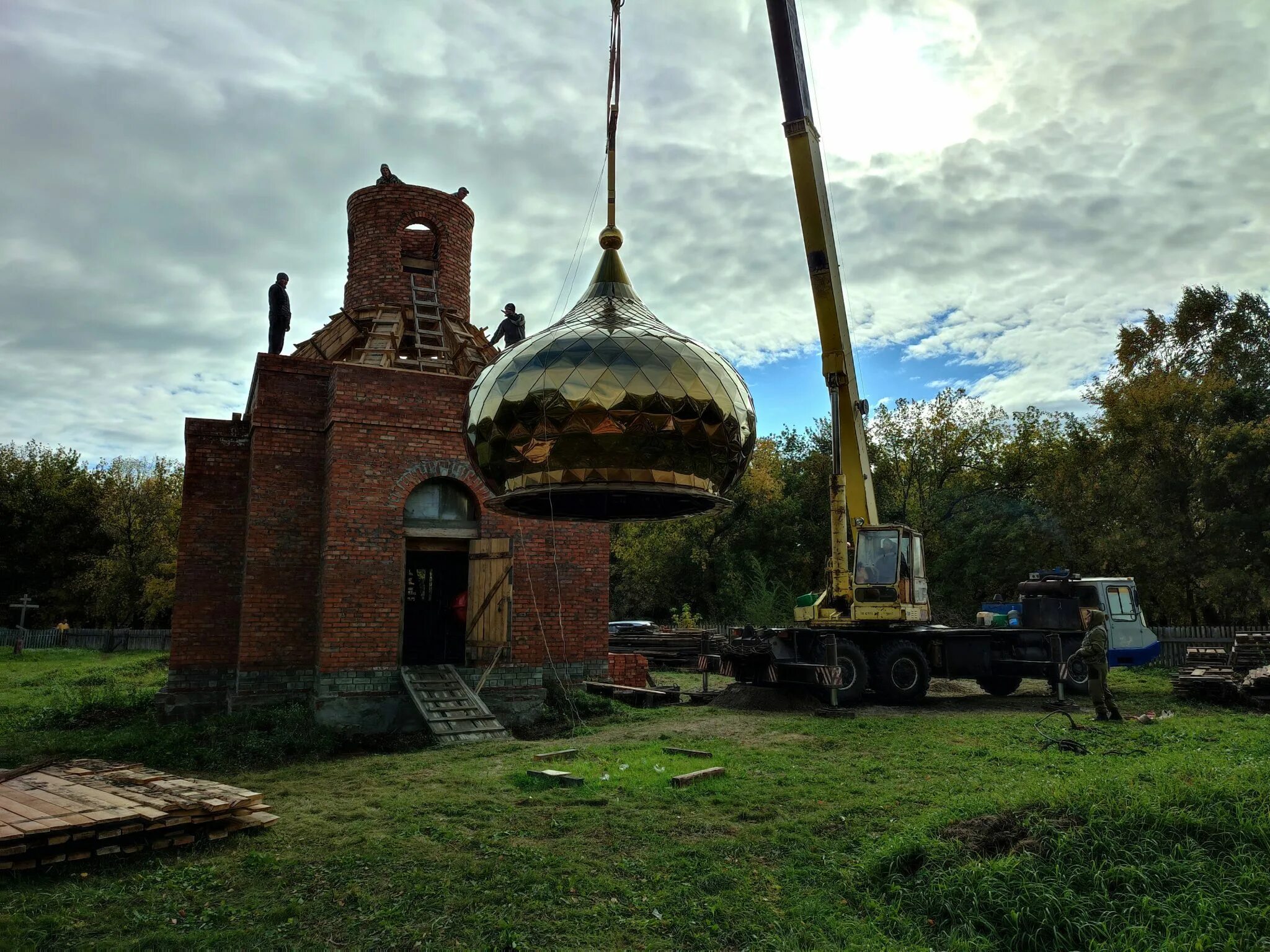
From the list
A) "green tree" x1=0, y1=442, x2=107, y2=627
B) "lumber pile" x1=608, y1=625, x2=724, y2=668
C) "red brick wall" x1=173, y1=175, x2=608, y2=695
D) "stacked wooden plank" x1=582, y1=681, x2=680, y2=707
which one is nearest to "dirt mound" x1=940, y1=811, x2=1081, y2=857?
"red brick wall" x1=173, y1=175, x2=608, y2=695

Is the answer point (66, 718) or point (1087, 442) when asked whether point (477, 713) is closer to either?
point (66, 718)

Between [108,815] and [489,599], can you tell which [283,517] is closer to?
[489,599]

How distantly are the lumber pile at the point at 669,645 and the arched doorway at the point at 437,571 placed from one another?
28.9ft

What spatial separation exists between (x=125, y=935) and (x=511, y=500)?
404 cm

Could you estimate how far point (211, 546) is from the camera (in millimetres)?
14562

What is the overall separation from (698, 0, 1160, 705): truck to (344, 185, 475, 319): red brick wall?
22.5 feet

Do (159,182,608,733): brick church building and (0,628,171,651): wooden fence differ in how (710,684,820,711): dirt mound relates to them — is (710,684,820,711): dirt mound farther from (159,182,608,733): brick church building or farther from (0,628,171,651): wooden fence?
(0,628,171,651): wooden fence

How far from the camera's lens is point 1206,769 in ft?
23.7

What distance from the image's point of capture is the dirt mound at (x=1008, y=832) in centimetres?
588

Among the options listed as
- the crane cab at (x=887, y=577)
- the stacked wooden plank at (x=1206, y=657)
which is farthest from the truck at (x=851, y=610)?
the stacked wooden plank at (x=1206, y=657)

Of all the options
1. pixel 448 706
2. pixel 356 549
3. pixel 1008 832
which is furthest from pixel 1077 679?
pixel 356 549

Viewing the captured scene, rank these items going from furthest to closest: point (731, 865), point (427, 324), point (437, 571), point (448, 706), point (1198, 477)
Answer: point (1198, 477)
point (437, 571)
point (427, 324)
point (448, 706)
point (731, 865)

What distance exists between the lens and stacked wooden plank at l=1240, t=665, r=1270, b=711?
46.1 ft

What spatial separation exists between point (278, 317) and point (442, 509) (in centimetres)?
475
